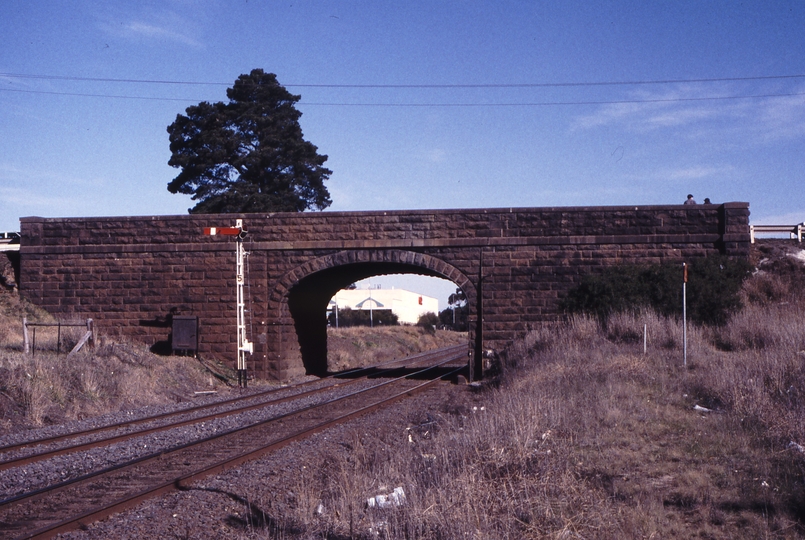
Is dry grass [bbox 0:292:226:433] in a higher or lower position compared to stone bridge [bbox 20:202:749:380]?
lower

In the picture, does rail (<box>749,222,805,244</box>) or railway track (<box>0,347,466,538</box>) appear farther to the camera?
rail (<box>749,222,805,244</box>)

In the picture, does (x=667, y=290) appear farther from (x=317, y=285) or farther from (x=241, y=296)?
(x=241, y=296)

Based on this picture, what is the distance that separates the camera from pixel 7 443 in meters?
10.3

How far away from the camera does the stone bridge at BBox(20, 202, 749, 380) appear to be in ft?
67.3

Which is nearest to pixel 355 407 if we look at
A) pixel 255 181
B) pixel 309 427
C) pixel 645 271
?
pixel 309 427

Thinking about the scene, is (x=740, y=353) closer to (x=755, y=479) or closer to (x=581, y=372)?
(x=581, y=372)

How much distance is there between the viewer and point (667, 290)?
1880cm

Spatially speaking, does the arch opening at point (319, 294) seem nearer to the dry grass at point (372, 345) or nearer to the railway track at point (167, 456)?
the dry grass at point (372, 345)

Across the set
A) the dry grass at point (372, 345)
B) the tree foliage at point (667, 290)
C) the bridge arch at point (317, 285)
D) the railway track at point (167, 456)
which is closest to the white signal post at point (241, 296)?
the bridge arch at point (317, 285)

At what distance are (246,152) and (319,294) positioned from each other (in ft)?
59.6

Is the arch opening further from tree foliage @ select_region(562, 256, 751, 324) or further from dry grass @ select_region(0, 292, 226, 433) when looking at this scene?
dry grass @ select_region(0, 292, 226, 433)

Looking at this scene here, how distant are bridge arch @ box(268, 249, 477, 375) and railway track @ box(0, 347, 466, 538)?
4036mm

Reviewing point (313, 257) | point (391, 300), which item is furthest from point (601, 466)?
point (391, 300)

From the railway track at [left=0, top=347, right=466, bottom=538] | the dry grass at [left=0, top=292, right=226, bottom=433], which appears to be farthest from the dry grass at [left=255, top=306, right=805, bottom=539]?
the dry grass at [left=0, top=292, right=226, bottom=433]
